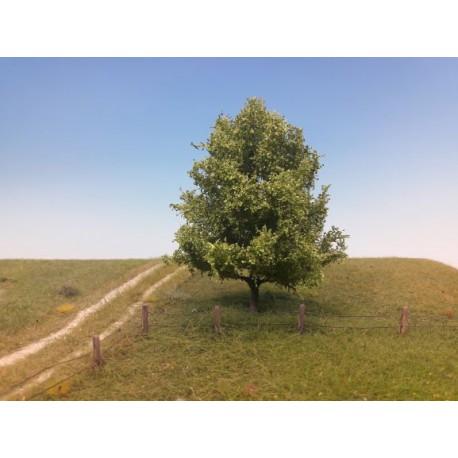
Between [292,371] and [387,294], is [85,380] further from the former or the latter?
[387,294]

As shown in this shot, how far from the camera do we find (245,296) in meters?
30.8

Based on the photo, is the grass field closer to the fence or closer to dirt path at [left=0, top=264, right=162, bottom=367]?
the fence

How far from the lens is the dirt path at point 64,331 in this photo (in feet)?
70.5

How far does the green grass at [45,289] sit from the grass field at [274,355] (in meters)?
7.91

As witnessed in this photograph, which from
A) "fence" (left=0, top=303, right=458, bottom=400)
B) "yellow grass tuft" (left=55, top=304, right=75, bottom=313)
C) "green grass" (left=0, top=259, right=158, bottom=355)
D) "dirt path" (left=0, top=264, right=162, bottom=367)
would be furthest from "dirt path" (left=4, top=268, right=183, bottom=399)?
"yellow grass tuft" (left=55, top=304, right=75, bottom=313)

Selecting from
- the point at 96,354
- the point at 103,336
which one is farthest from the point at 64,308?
the point at 96,354

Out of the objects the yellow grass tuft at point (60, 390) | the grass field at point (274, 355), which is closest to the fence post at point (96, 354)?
the grass field at point (274, 355)

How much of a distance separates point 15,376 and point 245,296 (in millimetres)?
17715

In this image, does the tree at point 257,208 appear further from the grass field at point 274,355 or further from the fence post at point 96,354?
the fence post at point 96,354

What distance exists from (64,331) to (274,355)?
51.3ft

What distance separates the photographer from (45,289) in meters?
36.6

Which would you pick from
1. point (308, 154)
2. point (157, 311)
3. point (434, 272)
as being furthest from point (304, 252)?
point (434, 272)

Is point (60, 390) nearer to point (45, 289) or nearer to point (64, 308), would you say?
point (64, 308)

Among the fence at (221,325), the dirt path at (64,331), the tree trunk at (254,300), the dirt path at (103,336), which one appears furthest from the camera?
the tree trunk at (254,300)
